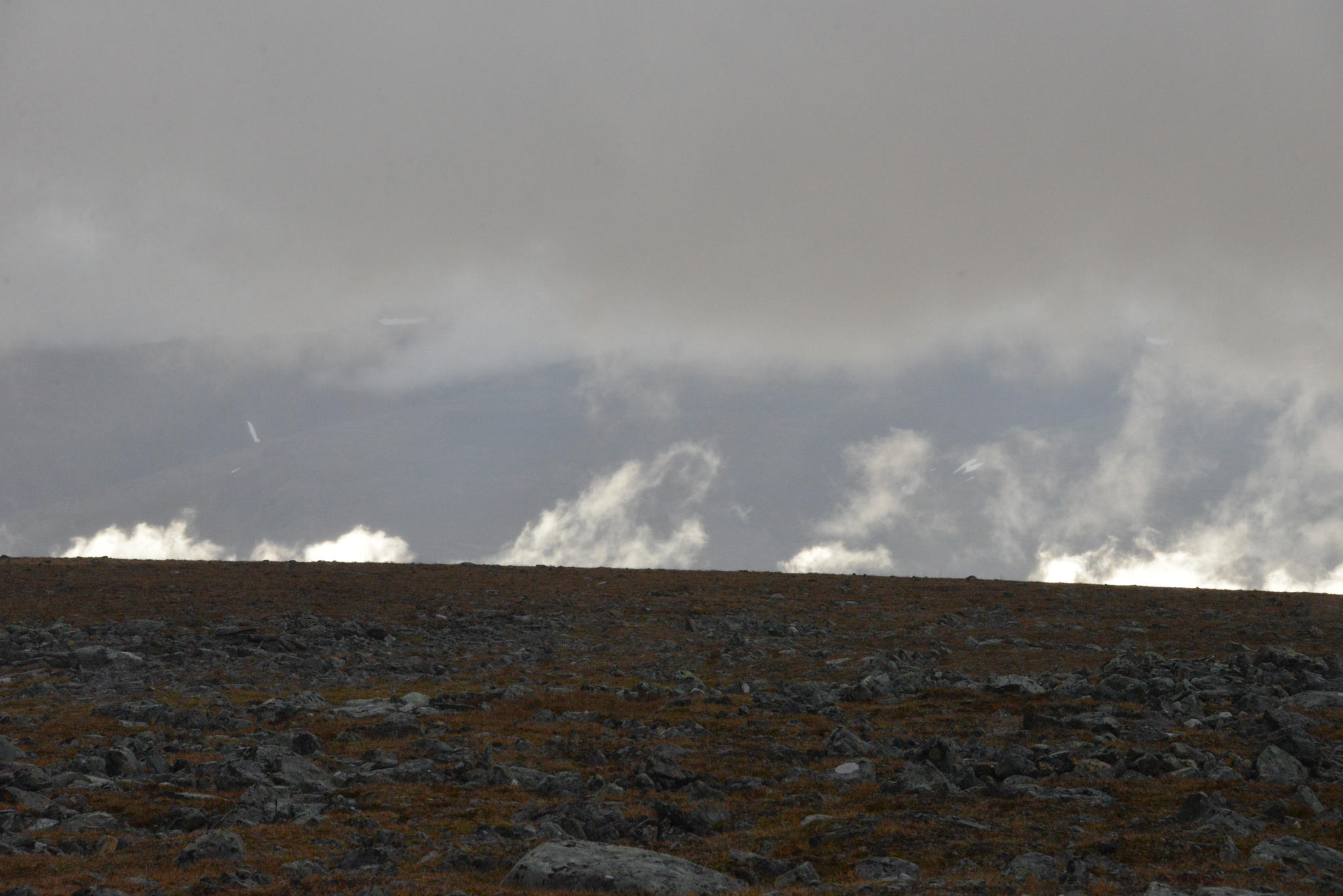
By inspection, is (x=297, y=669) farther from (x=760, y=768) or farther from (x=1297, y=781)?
(x=1297, y=781)

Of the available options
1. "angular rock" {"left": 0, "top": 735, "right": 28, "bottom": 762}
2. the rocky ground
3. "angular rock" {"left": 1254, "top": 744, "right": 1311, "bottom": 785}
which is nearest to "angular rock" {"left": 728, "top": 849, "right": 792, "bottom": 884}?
the rocky ground

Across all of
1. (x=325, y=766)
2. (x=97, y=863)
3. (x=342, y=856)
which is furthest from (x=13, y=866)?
(x=325, y=766)

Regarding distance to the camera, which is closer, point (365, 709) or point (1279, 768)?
point (1279, 768)

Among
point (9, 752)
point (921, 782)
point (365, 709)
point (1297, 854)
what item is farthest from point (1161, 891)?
point (9, 752)

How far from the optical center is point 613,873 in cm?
1545

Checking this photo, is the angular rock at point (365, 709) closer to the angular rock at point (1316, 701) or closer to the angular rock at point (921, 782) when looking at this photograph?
the angular rock at point (921, 782)

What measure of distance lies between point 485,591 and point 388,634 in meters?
13.8

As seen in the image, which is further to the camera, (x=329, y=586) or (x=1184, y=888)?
(x=329, y=586)

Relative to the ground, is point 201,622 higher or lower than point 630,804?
higher

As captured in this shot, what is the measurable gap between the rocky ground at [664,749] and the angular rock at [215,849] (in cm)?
6

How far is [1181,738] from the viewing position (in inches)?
981

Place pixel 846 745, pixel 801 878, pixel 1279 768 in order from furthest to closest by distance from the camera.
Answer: pixel 846 745
pixel 1279 768
pixel 801 878

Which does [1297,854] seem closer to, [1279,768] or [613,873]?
[1279,768]

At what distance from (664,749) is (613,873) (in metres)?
12.1
